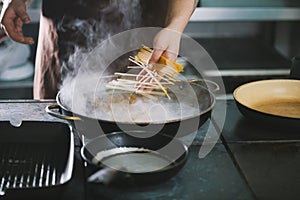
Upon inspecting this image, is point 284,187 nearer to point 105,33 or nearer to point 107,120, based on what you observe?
point 107,120

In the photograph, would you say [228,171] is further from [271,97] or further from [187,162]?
[271,97]

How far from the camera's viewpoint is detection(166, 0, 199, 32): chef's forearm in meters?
1.89

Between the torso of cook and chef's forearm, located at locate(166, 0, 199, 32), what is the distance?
0.09 meters

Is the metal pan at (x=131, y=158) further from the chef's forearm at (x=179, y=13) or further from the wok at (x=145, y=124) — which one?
the chef's forearm at (x=179, y=13)

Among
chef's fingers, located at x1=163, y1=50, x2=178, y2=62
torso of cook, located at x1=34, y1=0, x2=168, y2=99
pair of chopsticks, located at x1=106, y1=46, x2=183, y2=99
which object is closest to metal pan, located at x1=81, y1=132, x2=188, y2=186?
pair of chopsticks, located at x1=106, y1=46, x2=183, y2=99

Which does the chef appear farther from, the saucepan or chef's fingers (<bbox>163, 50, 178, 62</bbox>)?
the saucepan

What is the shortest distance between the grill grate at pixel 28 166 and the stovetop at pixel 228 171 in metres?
0.06

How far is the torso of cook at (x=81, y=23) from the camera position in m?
2.04

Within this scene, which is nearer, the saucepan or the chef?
the saucepan

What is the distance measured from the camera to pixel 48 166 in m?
1.32

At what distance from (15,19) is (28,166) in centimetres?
76

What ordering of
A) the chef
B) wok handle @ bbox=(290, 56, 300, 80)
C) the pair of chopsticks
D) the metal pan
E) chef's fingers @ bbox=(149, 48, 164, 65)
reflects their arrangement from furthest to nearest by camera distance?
1. the chef
2. wok handle @ bbox=(290, 56, 300, 80)
3. chef's fingers @ bbox=(149, 48, 164, 65)
4. the pair of chopsticks
5. the metal pan

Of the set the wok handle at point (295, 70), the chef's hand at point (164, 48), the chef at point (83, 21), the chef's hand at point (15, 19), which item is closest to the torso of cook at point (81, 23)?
the chef at point (83, 21)

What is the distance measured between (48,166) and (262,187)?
53 cm
